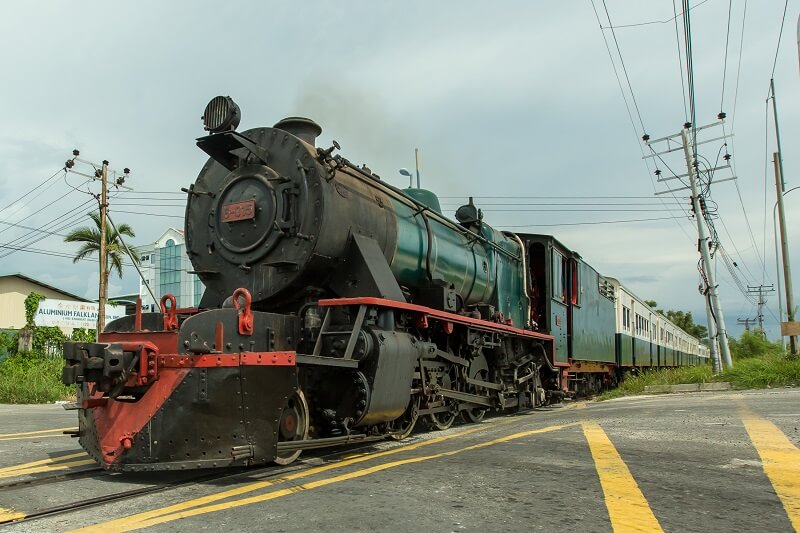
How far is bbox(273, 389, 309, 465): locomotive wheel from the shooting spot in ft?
17.8

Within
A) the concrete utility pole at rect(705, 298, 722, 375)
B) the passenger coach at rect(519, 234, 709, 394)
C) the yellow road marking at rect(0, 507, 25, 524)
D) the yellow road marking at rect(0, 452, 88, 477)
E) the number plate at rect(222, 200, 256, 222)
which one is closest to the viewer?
the yellow road marking at rect(0, 507, 25, 524)

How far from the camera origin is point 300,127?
6.99 metres

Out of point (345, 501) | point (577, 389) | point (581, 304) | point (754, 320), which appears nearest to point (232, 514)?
point (345, 501)

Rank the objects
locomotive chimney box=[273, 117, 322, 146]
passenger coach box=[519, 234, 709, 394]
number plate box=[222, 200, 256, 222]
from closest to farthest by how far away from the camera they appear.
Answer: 1. number plate box=[222, 200, 256, 222]
2. locomotive chimney box=[273, 117, 322, 146]
3. passenger coach box=[519, 234, 709, 394]

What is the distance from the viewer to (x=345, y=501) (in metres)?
4.21

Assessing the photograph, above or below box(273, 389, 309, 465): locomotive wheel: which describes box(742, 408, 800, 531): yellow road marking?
below

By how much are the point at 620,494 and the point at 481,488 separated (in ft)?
3.20

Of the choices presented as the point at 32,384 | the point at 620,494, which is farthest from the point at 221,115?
the point at 32,384

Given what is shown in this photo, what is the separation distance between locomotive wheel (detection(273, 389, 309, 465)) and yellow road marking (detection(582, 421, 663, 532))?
8.45 feet

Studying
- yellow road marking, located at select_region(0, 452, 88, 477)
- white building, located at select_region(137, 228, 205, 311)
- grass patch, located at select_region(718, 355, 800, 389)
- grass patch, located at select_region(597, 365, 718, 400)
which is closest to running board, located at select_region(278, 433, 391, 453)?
yellow road marking, located at select_region(0, 452, 88, 477)

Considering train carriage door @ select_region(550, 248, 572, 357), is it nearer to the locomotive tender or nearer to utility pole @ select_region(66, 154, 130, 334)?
the locomotive tender

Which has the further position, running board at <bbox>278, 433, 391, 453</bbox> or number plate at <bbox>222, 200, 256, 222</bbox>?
number plate at <bbox>222, 200, 256, 222</bbox>

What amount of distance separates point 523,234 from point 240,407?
8815 millimetres

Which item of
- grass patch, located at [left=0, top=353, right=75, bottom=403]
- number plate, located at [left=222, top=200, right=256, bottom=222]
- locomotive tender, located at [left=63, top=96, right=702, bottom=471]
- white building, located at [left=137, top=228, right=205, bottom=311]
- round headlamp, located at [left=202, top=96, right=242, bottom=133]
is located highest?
white building, located at [left=137, top=228, right=205, bottom=311]
